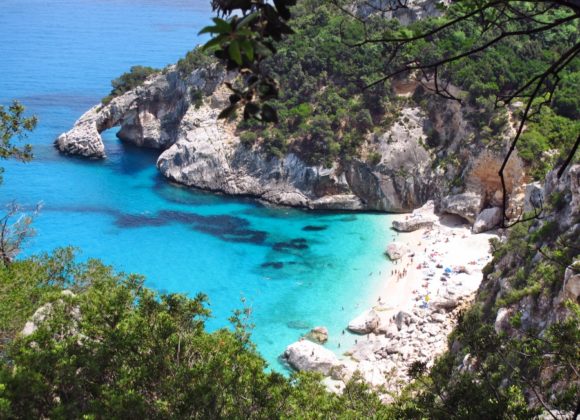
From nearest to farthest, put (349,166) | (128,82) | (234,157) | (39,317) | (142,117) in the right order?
(39,317)
(349,166)
(234,157)
(142,117)
(128,82)

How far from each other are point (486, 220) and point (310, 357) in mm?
15490

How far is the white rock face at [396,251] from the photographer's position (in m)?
31.1

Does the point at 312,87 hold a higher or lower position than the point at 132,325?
higher

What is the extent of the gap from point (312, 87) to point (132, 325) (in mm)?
35215

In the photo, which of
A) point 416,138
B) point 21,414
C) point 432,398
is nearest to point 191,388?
point 21,414

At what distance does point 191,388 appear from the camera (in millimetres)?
8516

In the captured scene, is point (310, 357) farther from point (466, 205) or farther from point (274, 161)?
point (274, 161)

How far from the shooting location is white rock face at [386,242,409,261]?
31.1m

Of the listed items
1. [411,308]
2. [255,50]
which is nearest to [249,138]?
[411,308]

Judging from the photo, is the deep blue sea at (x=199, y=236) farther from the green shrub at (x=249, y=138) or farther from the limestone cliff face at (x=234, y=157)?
the green shrub at (x=249, y=138)

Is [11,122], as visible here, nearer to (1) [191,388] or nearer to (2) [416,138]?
(1) [191,388]

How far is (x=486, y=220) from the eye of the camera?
32438 millimetres

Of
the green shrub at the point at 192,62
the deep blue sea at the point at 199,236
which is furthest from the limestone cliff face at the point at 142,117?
the deep blue sea at the point at 199,236

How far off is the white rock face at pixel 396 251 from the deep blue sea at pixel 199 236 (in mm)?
573
